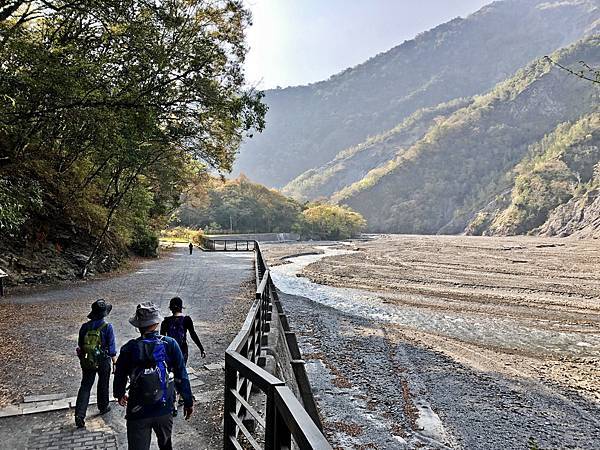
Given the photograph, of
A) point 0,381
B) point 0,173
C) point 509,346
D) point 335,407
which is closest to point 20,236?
point 0,173

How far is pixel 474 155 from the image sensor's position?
6516 inches

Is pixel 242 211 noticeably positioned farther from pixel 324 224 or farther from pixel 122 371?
pixel 122 371

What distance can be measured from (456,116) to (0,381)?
198 metres

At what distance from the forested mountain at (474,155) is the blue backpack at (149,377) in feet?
480

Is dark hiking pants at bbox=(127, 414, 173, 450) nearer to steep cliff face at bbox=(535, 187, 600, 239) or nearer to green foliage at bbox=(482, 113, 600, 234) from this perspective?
steep cliff face at bbox=(535, 187, 600, 239)

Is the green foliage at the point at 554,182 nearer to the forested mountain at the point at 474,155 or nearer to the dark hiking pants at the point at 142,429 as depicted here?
the forested mountain at the point at 474,155

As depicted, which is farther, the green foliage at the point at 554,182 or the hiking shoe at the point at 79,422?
the green foliage at the point at 554,182

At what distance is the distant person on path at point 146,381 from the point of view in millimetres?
3141

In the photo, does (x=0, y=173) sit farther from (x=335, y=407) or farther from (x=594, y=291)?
(x=594, y=291)

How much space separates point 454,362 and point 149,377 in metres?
11.3

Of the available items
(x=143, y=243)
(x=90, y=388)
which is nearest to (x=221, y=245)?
(x=143, y=243)

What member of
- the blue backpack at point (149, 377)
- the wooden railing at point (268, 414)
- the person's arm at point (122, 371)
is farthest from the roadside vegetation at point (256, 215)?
the blue backpack at point (149, 377)

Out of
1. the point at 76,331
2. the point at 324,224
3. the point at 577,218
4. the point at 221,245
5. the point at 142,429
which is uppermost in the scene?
the point at 577,218

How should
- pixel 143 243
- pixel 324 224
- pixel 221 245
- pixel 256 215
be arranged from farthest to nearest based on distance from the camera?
pixel 324 224 → pixel 256 215 → pixel 221 245 → pixel 143 243
